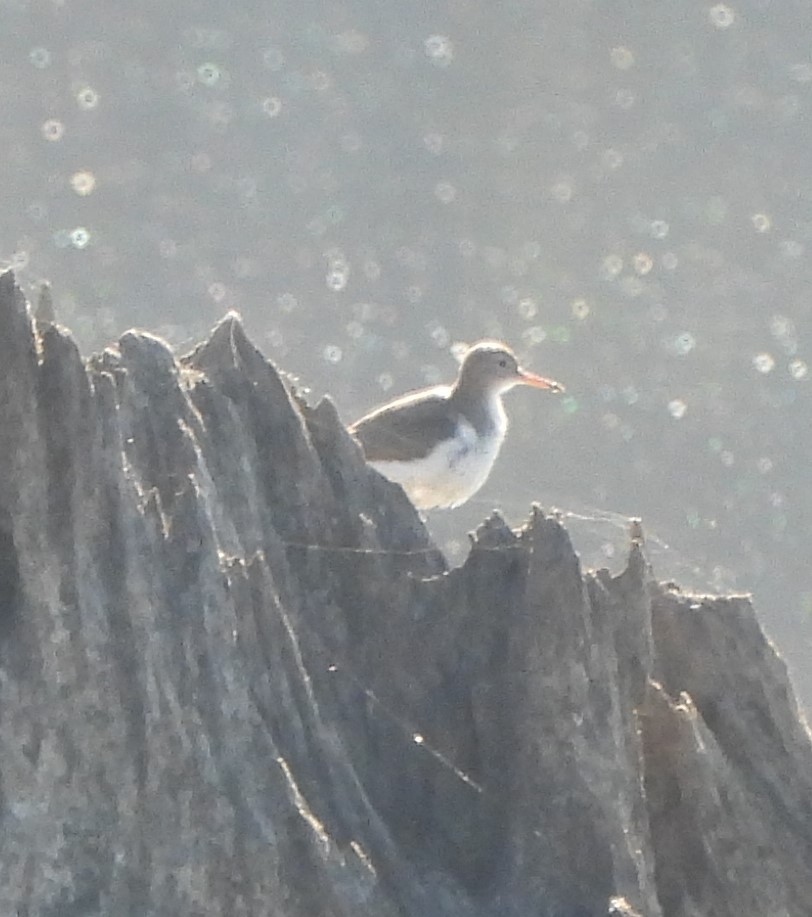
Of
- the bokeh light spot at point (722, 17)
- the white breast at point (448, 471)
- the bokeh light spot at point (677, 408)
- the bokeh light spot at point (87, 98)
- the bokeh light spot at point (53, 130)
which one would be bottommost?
the white breast at point (448, 471)

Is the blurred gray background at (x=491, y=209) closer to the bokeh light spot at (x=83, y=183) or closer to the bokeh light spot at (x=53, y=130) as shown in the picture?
the bokeh light spot at (x=83, y=183)

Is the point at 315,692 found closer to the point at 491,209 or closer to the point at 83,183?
the point at 83,183

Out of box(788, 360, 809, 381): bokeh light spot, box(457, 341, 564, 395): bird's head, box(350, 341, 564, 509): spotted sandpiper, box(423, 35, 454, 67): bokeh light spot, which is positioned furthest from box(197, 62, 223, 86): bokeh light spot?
box(350, 341, 564, 509): spotted sandpiper

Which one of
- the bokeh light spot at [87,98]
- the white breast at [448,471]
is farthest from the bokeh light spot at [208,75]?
the white breast at [448,471]

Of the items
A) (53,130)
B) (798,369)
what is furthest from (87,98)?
(798,369)

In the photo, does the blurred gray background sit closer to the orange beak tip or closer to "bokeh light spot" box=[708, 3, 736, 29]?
"bokeh light spot" box=[708, 3, 736, 29]
